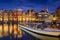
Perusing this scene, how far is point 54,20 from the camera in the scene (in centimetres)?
396

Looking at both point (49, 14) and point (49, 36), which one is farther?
point (49, 14)

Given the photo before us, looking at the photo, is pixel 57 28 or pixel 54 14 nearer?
pixel 57 28

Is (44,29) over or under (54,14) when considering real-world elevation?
under

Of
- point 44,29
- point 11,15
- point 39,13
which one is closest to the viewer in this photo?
point 44,29

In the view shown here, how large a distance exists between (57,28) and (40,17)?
1.00 metres

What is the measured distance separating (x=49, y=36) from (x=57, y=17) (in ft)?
3.96

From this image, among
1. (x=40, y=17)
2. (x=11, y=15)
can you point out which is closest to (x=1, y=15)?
(x=11, y=15)

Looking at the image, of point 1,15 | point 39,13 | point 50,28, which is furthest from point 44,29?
point 1,15

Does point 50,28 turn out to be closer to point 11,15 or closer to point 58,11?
point 58,11

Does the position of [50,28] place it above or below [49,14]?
below

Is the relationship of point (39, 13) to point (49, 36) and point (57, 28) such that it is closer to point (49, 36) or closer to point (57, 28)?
point (57, 28)

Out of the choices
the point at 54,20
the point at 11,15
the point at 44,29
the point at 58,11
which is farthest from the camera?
the point at 11,15

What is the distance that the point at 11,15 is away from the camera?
6.41 m

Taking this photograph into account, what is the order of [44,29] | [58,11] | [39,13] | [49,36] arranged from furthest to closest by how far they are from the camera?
[39,13], [58,11], [44,29], [49,36]
